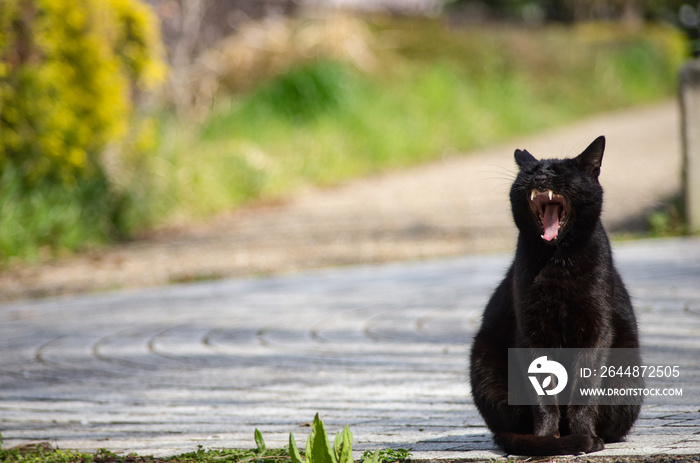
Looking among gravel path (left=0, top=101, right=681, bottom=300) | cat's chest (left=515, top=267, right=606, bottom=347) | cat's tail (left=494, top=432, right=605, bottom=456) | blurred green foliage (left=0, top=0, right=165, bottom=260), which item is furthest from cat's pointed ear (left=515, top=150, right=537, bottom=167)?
blurred green foliage (left=0, top=0, right=165, bottom=260)

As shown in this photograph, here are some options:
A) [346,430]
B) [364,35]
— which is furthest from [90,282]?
[364,35]

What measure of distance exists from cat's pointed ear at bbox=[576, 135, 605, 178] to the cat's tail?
852mm

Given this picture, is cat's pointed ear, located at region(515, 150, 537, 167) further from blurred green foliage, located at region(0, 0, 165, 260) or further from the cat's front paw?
blurred green foliage, located at region(0, 0, 165, 260)

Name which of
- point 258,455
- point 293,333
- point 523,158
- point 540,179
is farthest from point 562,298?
point 293,333

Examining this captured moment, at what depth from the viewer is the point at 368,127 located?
45.4 feet

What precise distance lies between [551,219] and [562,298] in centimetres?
26

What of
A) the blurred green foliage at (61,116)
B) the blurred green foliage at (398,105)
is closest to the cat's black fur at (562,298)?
the blurred green foliage at (61,116)

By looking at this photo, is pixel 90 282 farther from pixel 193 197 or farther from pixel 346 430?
pixel 346 430

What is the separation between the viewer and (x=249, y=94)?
14.8m

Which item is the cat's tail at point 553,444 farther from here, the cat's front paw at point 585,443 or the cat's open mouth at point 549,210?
the cat's open mouth at point 549,210

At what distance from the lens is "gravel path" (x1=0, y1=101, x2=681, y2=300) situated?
25.3ft

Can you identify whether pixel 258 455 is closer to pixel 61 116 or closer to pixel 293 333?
pixel 293 333

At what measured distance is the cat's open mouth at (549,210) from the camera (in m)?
2.49

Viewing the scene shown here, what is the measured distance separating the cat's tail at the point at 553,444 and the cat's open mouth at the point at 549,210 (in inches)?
24.6
